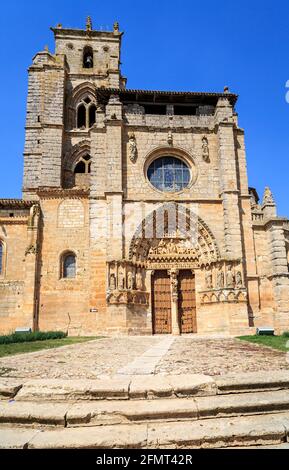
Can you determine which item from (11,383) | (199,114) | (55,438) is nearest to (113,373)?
(11,383)

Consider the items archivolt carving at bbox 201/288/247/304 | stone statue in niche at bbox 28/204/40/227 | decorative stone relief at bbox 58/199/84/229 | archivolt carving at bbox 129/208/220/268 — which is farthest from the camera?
decorative stone relief at bbox 58/199/84/229

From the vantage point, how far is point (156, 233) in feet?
65.8

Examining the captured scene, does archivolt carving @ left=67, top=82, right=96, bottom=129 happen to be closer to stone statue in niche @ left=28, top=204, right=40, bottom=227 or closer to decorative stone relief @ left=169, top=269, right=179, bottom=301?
stone statue in niche @ left=28, top=204, right=40, bottom=227

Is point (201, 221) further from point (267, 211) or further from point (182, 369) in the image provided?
point (182, 369)

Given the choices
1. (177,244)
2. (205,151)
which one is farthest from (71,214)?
(205,151)

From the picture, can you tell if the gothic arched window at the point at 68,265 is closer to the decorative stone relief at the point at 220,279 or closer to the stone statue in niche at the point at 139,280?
the stone statue in niche at the point at 139,280

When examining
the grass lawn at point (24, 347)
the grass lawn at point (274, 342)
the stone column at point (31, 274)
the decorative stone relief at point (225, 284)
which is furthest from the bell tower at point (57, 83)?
the grass lawn at point (274, 342)

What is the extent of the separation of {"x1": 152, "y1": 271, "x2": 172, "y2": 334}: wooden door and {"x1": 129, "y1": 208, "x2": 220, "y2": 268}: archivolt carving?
2.55ft

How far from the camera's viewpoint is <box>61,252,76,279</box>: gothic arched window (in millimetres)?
19516

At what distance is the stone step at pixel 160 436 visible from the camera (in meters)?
3.50

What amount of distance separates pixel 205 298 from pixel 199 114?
11264 mm

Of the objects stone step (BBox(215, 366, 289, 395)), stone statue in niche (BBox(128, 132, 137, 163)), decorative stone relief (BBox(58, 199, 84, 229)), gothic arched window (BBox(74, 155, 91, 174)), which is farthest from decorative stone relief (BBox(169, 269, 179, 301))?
stone step (BBox(215, 366, 289, 395))

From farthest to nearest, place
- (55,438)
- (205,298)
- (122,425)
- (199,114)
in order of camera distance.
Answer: (199,114) < (205,298) < (122,425) < (55,438)

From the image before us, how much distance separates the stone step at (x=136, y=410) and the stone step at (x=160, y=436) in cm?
10
